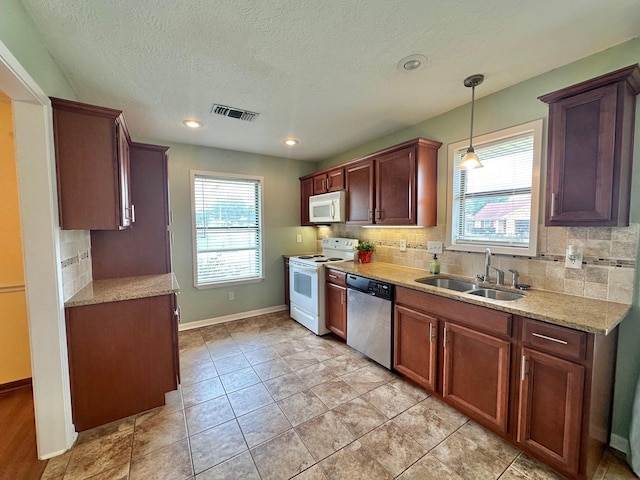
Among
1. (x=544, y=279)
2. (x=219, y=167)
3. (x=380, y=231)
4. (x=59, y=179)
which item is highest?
(x=219, y=167)

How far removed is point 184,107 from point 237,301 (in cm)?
266

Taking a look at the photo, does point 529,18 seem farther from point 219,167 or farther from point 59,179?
point 219,167

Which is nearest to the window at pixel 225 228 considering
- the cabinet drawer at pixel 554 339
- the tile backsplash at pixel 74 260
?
the tile backsplash at pixel 74 260

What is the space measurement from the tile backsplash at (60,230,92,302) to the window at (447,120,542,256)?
3118 millimetres

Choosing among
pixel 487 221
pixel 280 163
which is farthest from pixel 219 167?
pixel 487 221

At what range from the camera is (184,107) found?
8.18ft

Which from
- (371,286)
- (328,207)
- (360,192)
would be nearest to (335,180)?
(328,207)

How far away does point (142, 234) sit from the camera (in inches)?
104

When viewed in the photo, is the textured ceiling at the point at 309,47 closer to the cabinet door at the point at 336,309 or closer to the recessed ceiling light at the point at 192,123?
the recessed ceiling light at the point at 192,123

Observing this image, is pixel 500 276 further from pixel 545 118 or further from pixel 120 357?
pixel 120 357

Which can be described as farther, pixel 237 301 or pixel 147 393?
pixel 237 301

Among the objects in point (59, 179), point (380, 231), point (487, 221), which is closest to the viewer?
point (59, 179)

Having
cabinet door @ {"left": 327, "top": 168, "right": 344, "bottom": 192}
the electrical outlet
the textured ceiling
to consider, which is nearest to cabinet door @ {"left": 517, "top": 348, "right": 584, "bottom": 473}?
the electrical outlet

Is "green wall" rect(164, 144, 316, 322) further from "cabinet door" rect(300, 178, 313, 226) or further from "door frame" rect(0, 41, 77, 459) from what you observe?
"door frame" rect(0, 41, 77, 459)
